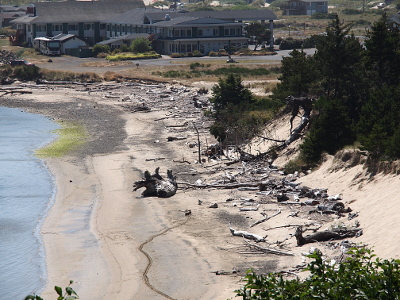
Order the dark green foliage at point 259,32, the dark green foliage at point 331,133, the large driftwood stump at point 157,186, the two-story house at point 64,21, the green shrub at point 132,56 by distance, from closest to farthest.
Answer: the large driftwood stump at point 157,186 → the dark green foliage at point 331,133 → the green shrub at point 132,56 → the dark green foliage at point 259,32 → the two-story house at point 64,21

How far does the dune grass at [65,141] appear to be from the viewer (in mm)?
37259

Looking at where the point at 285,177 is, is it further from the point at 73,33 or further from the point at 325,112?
the point at 73,33

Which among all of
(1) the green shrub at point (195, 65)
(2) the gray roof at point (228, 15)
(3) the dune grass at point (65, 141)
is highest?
(2) the gray roof at point (228, 15)

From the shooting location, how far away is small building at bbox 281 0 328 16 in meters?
145

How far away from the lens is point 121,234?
2184 cm

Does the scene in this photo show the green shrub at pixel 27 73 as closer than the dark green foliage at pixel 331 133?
No

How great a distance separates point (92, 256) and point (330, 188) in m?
8.90

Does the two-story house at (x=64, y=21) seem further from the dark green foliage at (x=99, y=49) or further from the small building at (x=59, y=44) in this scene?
the dark green foliage at (x=99, y=49)

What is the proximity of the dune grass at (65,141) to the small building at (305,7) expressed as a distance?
107 meters

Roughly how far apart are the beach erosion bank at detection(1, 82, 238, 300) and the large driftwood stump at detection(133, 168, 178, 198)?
41 centimetres

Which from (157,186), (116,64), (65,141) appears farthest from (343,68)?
(116,64)

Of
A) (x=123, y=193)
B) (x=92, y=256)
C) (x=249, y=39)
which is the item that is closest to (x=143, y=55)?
(x=249, y=39)

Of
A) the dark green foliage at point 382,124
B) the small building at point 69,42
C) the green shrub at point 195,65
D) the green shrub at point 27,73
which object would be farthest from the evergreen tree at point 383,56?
the small building at point 69,42

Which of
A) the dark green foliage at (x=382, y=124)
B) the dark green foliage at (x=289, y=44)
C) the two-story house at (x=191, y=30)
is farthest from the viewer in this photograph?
the dark green foliage at (x=289, y=44)
